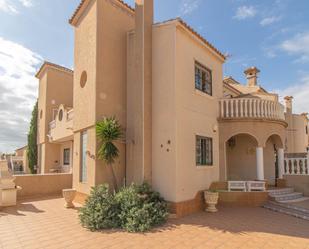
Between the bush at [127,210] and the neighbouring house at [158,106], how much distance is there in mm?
1022

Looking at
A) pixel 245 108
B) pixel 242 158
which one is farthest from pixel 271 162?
pixel 245 108

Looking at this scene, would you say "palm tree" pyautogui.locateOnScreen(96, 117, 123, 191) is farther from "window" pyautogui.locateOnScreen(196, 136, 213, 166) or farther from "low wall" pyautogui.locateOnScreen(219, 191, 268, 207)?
"low wall" pyautogui.locateOnScreen(219, 191, 268, 207)

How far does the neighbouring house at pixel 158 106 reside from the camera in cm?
1058

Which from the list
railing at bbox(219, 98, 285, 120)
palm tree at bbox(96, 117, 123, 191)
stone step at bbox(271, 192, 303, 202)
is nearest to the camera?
palm tree at bbox(96, 117, 123, 191)

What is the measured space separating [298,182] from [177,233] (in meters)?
9.69

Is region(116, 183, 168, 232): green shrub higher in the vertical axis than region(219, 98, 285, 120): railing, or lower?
lower

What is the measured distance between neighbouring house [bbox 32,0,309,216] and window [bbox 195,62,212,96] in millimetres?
52

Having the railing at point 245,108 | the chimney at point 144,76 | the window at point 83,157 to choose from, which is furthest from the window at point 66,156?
the railing at point 245,108

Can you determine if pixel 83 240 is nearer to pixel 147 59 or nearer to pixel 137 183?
pixel 137 183

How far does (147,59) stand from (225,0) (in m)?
5.31

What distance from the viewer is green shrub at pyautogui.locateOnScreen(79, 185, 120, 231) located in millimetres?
8346

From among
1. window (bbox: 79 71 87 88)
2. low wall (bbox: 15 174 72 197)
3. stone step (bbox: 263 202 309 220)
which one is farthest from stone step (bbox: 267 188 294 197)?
low wall (bbox: 15 174 72 197)

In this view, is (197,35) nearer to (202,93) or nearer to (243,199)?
(202,93)

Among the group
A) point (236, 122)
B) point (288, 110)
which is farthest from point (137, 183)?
point (288, 110)
